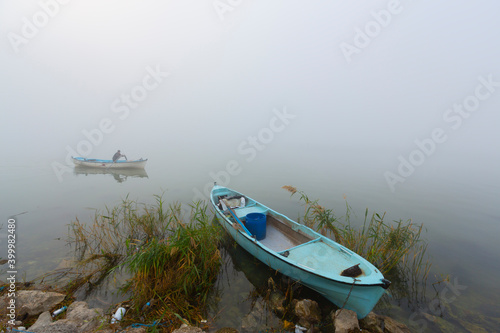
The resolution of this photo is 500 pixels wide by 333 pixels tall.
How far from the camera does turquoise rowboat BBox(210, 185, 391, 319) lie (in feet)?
14.7

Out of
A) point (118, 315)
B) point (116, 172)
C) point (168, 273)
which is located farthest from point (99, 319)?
point (116, 172)

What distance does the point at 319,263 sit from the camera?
553cm

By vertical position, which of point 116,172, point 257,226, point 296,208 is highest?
point 257,226

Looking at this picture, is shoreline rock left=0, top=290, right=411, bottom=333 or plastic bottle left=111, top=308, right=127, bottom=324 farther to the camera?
plastic bottle left=111, top=308, right=127, bottom=324

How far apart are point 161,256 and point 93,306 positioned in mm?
2179

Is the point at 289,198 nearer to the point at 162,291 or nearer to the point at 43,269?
the point at 162,291

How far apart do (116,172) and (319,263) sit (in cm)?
2328

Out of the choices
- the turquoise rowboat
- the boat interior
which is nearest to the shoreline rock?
the turquoise rowboat

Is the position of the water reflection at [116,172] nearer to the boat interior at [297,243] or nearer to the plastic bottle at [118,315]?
the boat interior at [297,243]

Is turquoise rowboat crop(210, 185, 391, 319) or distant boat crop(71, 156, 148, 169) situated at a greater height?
distant boat crop(71, 156, 148, 169)

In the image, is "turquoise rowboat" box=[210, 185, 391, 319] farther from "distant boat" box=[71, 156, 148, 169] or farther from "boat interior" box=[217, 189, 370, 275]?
"distant boat" box=[71, 156, 148, 169]

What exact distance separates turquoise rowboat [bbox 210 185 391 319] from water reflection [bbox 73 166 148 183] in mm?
16334

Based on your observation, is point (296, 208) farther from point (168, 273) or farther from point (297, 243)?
point (168, 273)

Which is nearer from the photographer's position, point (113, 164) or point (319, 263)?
point (319, 263)
